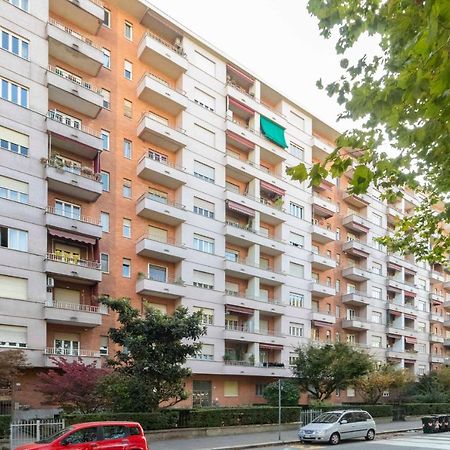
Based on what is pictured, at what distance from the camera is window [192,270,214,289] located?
1464 inches

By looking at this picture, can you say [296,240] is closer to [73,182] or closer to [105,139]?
[105,139]

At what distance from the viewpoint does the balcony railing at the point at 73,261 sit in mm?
29531

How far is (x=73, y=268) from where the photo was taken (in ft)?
96.8

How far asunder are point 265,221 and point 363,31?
36.0m

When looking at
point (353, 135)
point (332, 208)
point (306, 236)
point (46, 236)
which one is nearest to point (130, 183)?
point (46, 236)

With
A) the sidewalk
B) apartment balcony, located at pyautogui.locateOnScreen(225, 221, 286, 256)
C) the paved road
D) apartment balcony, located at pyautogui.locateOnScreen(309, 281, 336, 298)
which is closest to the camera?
the sidewalk

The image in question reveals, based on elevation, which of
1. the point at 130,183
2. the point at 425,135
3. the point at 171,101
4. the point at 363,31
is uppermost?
the point at 171,101

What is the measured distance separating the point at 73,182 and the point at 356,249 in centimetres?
3099

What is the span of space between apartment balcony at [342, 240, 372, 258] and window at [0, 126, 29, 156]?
3262cm

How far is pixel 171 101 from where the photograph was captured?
36.9 metres

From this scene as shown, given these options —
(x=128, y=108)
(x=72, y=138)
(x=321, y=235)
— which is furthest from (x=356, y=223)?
(x=72, y=138)

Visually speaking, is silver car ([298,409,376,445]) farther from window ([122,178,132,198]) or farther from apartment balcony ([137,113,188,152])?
apartment balcony ([137,113,188,152])

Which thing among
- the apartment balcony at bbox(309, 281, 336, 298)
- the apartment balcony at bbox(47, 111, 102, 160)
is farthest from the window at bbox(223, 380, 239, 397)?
the apartment balcony at bbox(47, 111, 102, 160)

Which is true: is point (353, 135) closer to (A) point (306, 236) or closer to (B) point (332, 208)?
(A) point (306, 236)
